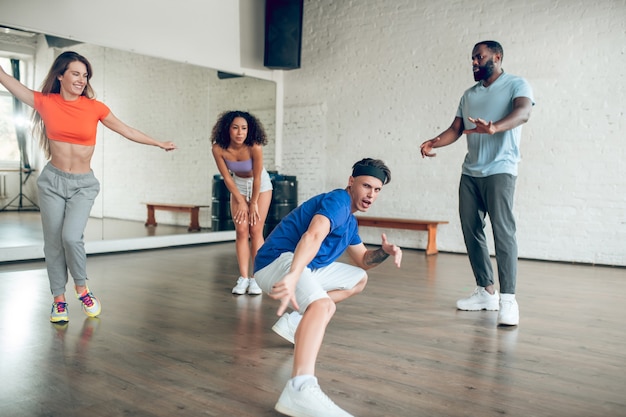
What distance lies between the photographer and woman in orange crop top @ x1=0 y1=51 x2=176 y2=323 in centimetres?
292

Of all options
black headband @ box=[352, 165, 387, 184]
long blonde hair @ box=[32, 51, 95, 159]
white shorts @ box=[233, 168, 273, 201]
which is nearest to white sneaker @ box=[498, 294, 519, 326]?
black headband @ box=[352, 165, 387, 184]

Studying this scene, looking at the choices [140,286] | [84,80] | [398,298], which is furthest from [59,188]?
[398,298]

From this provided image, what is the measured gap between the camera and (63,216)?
3021 millimetres

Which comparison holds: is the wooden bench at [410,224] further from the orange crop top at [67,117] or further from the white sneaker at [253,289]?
the orange crop top at [67,117]

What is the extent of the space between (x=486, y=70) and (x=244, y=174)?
1717 millimetres

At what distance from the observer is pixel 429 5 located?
683 cm

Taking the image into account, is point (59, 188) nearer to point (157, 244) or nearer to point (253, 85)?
point (157, 244)

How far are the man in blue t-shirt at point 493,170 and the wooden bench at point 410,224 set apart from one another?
2974mm

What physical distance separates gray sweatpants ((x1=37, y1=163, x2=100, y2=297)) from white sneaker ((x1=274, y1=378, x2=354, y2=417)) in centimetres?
171

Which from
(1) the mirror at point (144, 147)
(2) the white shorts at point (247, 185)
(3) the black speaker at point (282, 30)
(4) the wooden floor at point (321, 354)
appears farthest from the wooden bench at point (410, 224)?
(2) the white shorts at point (247, 185)

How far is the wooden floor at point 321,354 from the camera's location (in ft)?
6.39

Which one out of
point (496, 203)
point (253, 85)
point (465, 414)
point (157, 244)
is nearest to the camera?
point (465, 414)

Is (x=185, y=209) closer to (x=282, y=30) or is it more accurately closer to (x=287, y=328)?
(x=282, y=30)

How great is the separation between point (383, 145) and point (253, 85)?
1999 millimetres
